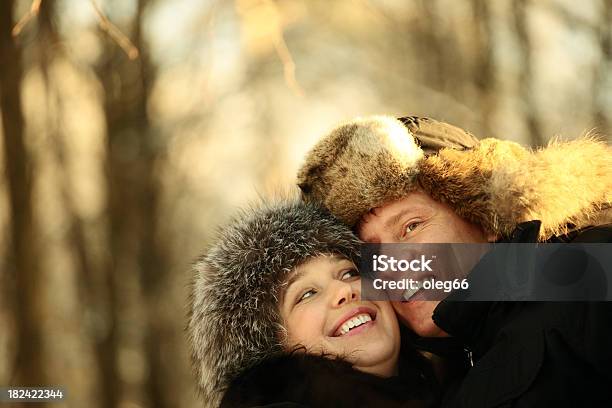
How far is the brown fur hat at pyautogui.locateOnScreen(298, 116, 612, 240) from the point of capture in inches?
50.9

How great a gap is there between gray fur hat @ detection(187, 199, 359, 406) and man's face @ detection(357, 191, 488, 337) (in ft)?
0.23

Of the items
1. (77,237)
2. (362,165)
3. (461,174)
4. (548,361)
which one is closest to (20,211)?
(77,237)

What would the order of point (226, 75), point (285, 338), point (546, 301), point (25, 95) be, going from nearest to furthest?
point (546, 301) < point (285, 338) < point (25, 95) < point (226, 75)

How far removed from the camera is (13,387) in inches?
126

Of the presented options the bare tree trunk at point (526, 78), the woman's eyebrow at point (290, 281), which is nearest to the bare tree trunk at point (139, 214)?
the bare tree trunk at point (526, 78)

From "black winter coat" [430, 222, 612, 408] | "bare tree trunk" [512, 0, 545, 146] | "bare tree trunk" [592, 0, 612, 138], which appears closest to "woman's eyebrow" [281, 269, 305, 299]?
"black winter coat" [430, 222, 612, 408]

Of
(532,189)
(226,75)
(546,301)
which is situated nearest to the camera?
(546,301)

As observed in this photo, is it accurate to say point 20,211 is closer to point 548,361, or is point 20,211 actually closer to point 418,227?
point 418,227

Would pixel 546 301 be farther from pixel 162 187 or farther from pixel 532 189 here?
pixel 162 187

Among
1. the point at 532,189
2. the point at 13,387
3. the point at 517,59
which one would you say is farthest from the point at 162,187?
the point at 532,189

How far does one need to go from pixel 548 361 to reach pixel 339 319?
391mm

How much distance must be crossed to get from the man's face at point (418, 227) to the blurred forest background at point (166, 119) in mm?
1795

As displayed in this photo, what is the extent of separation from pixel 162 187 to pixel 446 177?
2761mm

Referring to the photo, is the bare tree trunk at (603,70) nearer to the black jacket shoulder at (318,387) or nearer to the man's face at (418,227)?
the man's face at (418,227)
